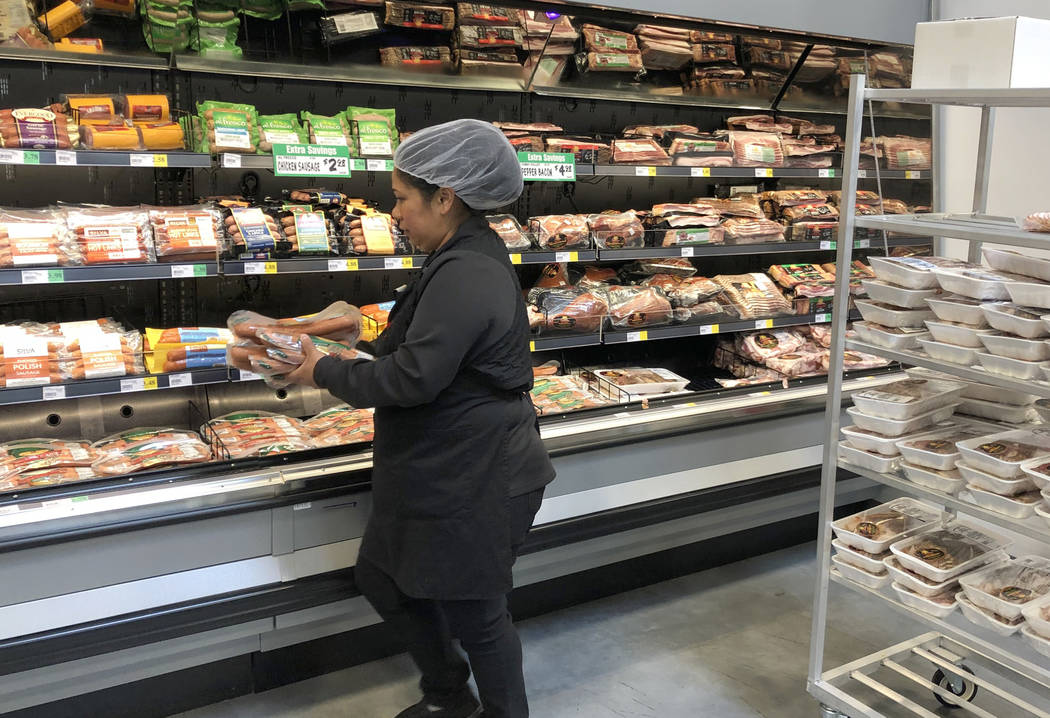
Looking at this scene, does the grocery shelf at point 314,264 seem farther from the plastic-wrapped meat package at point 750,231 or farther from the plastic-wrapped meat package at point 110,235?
the plastic-wrapped meat package at point 750,231

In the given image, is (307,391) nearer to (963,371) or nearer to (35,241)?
(35,241)

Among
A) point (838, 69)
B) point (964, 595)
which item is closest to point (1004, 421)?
point (964, 595)

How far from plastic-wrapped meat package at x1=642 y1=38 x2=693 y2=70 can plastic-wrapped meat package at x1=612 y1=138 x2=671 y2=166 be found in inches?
15.3

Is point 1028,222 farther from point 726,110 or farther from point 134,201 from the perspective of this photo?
point 134,201

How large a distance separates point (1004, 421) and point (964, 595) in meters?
0.60

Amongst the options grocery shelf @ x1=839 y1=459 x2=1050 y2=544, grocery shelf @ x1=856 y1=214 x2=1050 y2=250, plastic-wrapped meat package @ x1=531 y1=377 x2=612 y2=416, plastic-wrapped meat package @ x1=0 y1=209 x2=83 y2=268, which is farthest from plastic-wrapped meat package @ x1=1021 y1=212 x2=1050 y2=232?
plastic-wrapped meat package @ x1=0 y1=209 x2=83 y2=268

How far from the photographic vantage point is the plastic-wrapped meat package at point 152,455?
2.71m

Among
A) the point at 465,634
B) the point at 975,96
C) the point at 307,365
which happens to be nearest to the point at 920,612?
the point at 465,634

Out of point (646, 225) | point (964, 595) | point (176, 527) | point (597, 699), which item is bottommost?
point (597, 699)

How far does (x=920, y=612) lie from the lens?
2529 millimetres

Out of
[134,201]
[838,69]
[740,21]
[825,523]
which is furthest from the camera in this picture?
[838,69]

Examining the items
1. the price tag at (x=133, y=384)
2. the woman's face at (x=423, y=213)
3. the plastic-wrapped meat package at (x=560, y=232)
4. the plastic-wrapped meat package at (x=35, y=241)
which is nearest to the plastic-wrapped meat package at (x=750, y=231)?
the plastic-wrapped meat package at (x=560, y=232)

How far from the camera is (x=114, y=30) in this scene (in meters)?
3.02

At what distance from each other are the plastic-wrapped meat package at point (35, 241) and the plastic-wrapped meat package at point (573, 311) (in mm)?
1740
